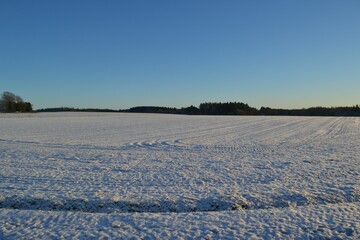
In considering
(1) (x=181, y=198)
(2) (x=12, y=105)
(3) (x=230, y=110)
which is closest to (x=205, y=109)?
(3) (x=230, y=110)

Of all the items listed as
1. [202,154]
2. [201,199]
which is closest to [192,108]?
[202,154]

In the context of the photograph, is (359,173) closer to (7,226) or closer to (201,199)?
(201,199)

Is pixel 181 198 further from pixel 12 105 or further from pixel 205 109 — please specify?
pixel 12 105

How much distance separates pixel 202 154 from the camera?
17.3 meters

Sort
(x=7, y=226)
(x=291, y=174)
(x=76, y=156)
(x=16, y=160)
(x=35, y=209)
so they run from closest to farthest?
(x=7, y=226) < (x=35, y=209) < (x=291, y=174) < (x=16, y=160) < (x=76, y=156)

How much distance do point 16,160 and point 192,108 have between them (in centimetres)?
12380

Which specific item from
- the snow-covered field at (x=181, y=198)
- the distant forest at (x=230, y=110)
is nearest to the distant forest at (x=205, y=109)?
the distant forest at (x=230, y=110)

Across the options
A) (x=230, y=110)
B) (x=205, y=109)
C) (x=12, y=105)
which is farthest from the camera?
(x=205, y=109)

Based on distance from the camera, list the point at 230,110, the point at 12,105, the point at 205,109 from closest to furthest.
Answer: the point at 12,105 → the point at 230,110 → the point at 205,109

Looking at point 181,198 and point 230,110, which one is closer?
point 181,198

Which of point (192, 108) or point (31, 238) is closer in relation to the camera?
point (31, 238)

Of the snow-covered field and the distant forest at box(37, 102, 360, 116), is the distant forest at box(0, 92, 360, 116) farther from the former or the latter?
the snow-covered field

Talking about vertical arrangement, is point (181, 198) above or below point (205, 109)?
below

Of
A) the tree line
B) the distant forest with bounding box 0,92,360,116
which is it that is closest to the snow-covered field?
the distant forest with bounding box 0,92,360,116
